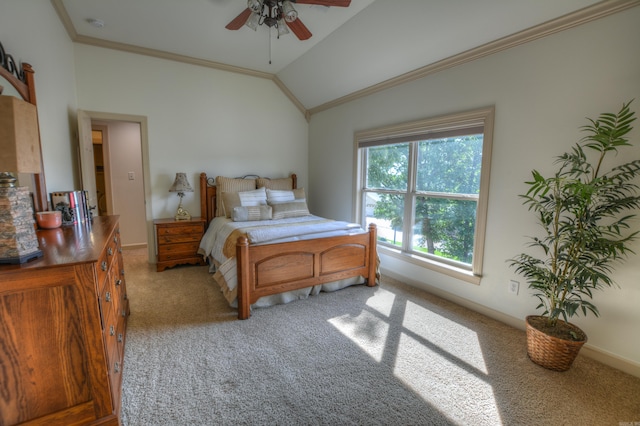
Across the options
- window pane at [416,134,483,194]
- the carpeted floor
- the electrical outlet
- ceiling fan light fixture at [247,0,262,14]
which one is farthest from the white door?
the electrical outlet

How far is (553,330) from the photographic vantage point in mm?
2051

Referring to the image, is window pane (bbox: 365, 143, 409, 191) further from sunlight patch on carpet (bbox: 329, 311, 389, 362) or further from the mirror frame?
the mirror frame

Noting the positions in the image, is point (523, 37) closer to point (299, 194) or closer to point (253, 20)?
point (253, 20)

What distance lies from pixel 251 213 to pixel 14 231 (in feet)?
8.75

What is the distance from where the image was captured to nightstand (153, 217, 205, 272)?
12.5 feet

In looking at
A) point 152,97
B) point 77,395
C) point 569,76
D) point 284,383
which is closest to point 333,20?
point 569,76

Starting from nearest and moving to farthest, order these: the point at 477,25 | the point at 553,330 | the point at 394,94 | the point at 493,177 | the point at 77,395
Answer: the point at 77,395 < the point at 553,330 < the point at 477,25 < the point at 493,177 < the point at 394,94

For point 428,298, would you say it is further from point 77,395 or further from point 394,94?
point 77,395

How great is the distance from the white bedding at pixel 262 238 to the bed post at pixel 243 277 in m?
0.10

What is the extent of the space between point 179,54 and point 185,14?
3.67 feet

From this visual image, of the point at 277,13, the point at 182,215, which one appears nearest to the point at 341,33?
the point at 277,13

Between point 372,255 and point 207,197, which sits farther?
point 207,197

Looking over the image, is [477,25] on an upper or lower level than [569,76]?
upper

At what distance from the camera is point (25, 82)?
1.95 m
